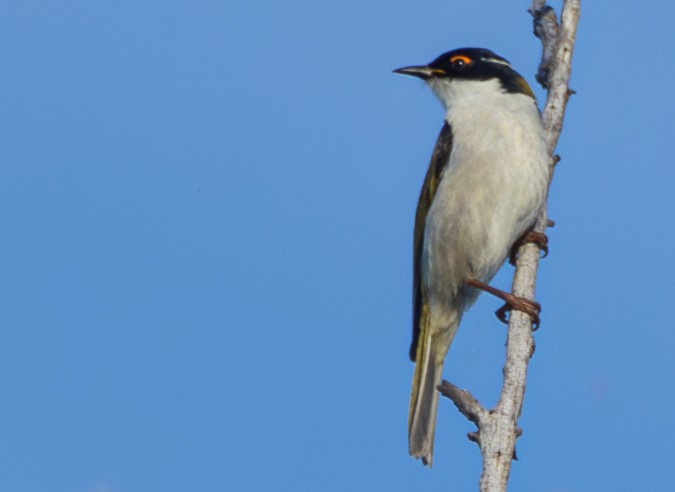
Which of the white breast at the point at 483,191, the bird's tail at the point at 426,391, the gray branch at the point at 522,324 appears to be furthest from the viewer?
the bird's tail at the point at 426,391

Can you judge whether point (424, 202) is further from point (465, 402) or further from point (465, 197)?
Result: point (465, 402)

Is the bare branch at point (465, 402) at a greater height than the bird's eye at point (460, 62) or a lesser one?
lesser

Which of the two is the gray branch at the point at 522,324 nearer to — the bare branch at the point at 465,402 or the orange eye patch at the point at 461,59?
the bare branch at the point at 465,402

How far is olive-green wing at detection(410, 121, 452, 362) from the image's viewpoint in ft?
28.1

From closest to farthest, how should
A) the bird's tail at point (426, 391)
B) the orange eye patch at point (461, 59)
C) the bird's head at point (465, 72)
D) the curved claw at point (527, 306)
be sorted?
the curved claw at point (527, 306) → the bird's tail at point (426, 391) → the bird's head at point (465, 72) → the orange eye patch at point (461, 59)

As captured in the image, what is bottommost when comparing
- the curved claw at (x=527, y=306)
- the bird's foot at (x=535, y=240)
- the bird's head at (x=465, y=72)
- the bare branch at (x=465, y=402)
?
the bare branch at (x=465, y=402)

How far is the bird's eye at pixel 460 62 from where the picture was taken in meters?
9.09

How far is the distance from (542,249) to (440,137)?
1.22 m

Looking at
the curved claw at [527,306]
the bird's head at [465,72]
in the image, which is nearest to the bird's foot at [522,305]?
the curved claw at [527,306]

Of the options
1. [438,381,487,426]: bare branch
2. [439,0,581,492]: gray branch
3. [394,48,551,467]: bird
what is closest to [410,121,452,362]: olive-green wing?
[394,48,551,467]: bird

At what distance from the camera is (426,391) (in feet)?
28.0

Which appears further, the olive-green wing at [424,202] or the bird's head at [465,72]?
the bird's head at [465,72]

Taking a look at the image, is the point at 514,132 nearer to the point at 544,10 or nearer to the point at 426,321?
the point at 544,10

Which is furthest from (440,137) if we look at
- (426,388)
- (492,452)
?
(492,452)
